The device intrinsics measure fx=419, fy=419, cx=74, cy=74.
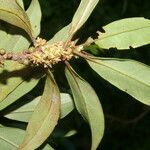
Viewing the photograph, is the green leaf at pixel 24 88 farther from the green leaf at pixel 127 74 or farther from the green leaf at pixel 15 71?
the green leaf at pixel 127 74

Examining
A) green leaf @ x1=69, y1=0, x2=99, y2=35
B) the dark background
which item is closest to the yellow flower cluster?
green leaf @ x1=69, y1=0, x2=99, y2=35

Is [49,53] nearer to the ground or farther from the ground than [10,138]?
farther from the ground

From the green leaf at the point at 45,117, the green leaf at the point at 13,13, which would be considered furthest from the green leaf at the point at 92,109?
the green leaf at the point at 13,13

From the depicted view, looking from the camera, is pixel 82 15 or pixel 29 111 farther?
pixel 29 111

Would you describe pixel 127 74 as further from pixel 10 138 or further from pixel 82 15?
pixel 10 138

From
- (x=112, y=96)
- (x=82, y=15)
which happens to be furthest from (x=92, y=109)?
(x=112, y=96)

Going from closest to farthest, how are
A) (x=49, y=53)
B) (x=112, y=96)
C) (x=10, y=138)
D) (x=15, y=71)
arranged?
1. (x=49, y=53)
2. (x=15, y=71)
3. (x=10, y=138)
4. (x=112, y=96)

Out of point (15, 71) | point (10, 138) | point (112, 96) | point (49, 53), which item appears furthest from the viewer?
point (112, 96)
